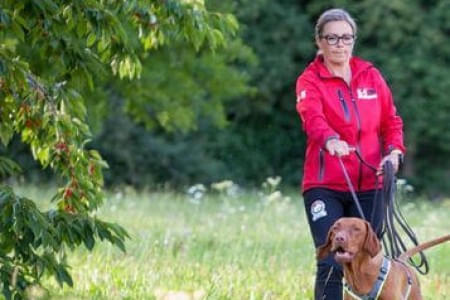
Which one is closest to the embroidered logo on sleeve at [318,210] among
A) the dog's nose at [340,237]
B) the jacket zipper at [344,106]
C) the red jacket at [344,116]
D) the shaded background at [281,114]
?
the red jacket at [344,116]

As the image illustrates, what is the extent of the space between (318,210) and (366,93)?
71 centimetres

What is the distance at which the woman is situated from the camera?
762cm

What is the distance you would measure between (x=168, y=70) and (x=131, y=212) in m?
8.51

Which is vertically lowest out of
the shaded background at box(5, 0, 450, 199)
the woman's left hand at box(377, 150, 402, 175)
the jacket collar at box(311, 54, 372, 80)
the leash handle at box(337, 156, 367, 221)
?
the shaded background at box(5, 0, 450, 199)

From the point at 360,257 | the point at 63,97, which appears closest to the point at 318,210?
the point at 360,257

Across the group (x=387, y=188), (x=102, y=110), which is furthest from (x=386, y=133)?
(x=102, y=110)

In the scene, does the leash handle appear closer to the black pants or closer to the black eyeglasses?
the black pants

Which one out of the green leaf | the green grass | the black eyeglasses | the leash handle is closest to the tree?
the green leaf

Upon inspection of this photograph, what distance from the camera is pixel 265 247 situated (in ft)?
44.6

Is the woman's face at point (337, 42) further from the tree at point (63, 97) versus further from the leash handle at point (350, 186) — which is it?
the tree at point (63, 97)

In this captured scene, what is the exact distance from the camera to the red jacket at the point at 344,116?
25.0 feet

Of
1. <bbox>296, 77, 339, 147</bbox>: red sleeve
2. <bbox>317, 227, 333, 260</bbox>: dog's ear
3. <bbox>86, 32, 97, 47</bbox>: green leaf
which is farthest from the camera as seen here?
<bbox>86, 32, 97, 47</bbox>: green leaf

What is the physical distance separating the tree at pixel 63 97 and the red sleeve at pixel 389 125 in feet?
4.86

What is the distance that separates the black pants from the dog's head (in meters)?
0.61
